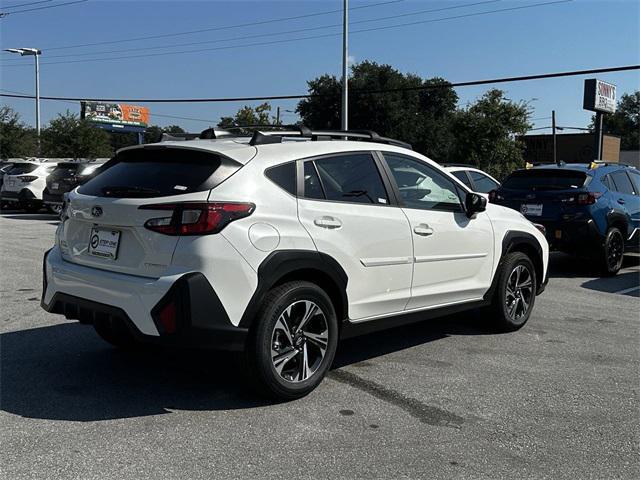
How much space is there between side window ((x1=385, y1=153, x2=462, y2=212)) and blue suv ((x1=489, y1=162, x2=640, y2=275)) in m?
4.53

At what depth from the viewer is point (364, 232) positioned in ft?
15.1

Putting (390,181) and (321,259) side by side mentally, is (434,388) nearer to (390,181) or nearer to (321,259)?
(321,259)

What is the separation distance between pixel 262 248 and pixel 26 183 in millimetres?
17773

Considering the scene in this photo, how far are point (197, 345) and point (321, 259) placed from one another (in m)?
1.00

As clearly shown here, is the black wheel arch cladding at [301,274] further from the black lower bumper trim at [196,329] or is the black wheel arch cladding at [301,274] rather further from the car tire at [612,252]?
the car tire at [612,252]

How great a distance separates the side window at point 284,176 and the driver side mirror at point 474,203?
187 cm

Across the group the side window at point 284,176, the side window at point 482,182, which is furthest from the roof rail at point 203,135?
the side window at point 482,182

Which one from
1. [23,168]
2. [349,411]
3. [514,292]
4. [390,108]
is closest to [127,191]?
[349,411]

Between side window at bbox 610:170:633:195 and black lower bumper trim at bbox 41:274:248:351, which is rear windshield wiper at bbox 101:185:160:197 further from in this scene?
side window at bbox 610:170:633:195

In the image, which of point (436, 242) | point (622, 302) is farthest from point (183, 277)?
point (622, 302)

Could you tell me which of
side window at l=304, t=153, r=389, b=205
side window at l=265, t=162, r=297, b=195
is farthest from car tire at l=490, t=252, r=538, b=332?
side window at l=265, t=162, r=297, b=195

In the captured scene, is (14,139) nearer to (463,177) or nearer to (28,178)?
(28,178)

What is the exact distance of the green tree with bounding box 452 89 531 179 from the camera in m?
36.3

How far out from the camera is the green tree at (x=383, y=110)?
5981 cm
